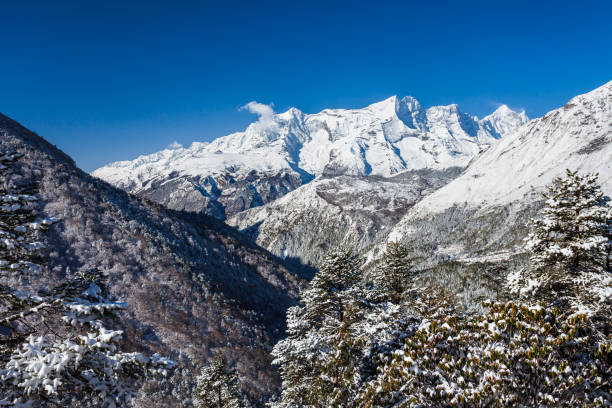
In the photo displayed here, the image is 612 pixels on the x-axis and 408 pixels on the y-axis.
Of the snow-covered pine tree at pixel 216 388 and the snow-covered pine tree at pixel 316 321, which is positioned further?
the snow-covered pine tree at pixel 216 388

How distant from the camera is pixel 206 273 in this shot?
402 feet

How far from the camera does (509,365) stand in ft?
28.9

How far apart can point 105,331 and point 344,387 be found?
10.1m

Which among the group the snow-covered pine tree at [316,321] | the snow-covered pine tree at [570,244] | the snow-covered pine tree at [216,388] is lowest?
the snow-covered pine tree at [216,388]

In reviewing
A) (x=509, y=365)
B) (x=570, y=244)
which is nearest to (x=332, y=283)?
(x=570, y=244)

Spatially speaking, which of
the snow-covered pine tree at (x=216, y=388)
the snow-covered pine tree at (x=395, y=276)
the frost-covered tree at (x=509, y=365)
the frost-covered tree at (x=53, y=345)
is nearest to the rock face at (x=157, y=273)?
the snow-covered pine tree at (x=216, y=388)

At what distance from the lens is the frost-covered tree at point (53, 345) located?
757 cm

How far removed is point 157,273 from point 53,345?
351 feet

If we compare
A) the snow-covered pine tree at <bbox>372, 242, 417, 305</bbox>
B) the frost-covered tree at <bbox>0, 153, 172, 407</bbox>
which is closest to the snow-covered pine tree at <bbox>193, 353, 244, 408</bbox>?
the snow-covered pine tree at <bbox>372, 242, 417, 305</bbox>

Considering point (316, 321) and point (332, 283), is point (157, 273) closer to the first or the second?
point (316, 321)

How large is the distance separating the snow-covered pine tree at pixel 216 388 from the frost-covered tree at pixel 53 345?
103 feet

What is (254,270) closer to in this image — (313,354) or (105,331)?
(313,354)

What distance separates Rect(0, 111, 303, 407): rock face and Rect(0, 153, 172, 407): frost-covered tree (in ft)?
265

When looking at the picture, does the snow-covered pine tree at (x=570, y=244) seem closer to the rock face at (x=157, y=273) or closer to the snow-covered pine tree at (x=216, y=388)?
the snow-covered pine tree at (x=216, y=388)
